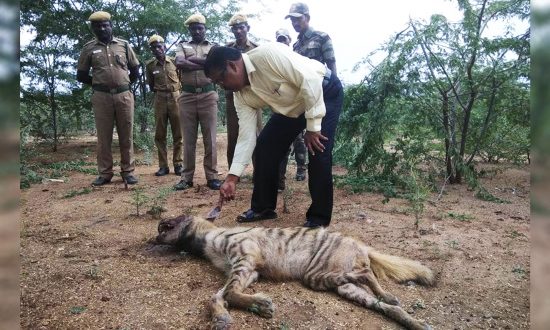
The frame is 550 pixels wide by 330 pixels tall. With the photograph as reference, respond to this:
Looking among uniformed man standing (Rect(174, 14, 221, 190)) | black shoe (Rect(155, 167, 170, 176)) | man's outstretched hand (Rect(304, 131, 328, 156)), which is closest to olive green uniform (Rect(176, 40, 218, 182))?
uniformed man standing (Rect(174, 14, 221, 190))

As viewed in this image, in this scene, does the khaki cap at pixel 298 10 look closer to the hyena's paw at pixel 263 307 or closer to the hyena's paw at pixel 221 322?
the hyena's paw at pixel 263 307

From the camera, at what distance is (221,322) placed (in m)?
2.21

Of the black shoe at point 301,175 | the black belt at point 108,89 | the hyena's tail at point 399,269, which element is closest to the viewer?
the hyena's tail at point 399,269

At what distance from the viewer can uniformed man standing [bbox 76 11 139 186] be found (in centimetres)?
567

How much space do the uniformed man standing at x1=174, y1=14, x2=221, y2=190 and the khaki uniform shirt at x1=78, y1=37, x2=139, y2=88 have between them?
861 millimetres

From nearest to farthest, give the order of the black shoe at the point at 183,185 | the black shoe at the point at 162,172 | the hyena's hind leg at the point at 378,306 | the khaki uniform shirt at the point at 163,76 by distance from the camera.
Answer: the hyena's hind leg at the point at 378,306, the black shoe at the point at 183,185, the black shoe at the point at 162,172, the khaki uniform shirt at the point at 163,76

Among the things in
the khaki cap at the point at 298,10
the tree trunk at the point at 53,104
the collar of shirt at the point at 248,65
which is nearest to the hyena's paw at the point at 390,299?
the collar of shirt at the point at 248,65

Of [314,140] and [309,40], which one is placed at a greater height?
[309,40]

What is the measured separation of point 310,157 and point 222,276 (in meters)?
1.32

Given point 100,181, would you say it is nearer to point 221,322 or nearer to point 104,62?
point 104,62

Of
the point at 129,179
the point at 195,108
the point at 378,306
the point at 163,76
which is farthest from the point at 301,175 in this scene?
the point at 378,306

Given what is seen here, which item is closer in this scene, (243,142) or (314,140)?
(314,140)

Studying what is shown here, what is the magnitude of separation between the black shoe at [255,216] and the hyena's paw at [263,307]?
165cm

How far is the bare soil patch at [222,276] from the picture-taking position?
238 centimetres
